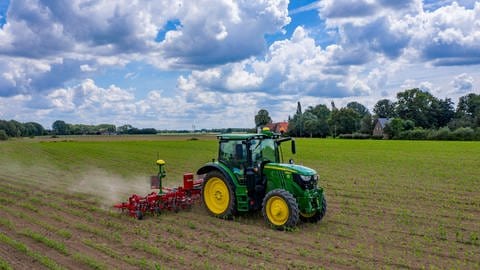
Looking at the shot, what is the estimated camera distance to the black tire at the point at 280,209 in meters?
8.97

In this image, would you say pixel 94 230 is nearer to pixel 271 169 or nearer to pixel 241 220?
pixel 241 220

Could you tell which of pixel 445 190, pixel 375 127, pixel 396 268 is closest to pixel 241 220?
pixel 396 268

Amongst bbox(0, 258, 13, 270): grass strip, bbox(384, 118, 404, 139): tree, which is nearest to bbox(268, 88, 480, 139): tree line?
bbox(384, 118, 404, 139): tree

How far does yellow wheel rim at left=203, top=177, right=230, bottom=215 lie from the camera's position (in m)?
10.5

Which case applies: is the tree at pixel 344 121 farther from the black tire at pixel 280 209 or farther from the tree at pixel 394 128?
the black tire at pixel 280 209

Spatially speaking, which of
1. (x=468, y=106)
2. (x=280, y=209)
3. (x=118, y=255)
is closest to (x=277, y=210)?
(x=280, y=209)

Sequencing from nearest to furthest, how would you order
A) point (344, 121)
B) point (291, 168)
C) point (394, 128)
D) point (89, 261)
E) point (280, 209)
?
point (89, 261)
point (280, 209)
point (291, 168)
point (394, 128)
point (344, 121)

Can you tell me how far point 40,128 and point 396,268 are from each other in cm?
11599

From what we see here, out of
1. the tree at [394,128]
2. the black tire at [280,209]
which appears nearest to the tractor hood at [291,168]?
the black tire at [280,209]

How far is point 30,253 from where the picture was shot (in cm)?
756

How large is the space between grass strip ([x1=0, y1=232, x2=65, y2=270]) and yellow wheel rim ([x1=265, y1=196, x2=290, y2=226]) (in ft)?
14.7

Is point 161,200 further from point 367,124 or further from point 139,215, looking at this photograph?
point 367,124

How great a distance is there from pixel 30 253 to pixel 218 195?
459cm

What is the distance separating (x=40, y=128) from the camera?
356 feet
